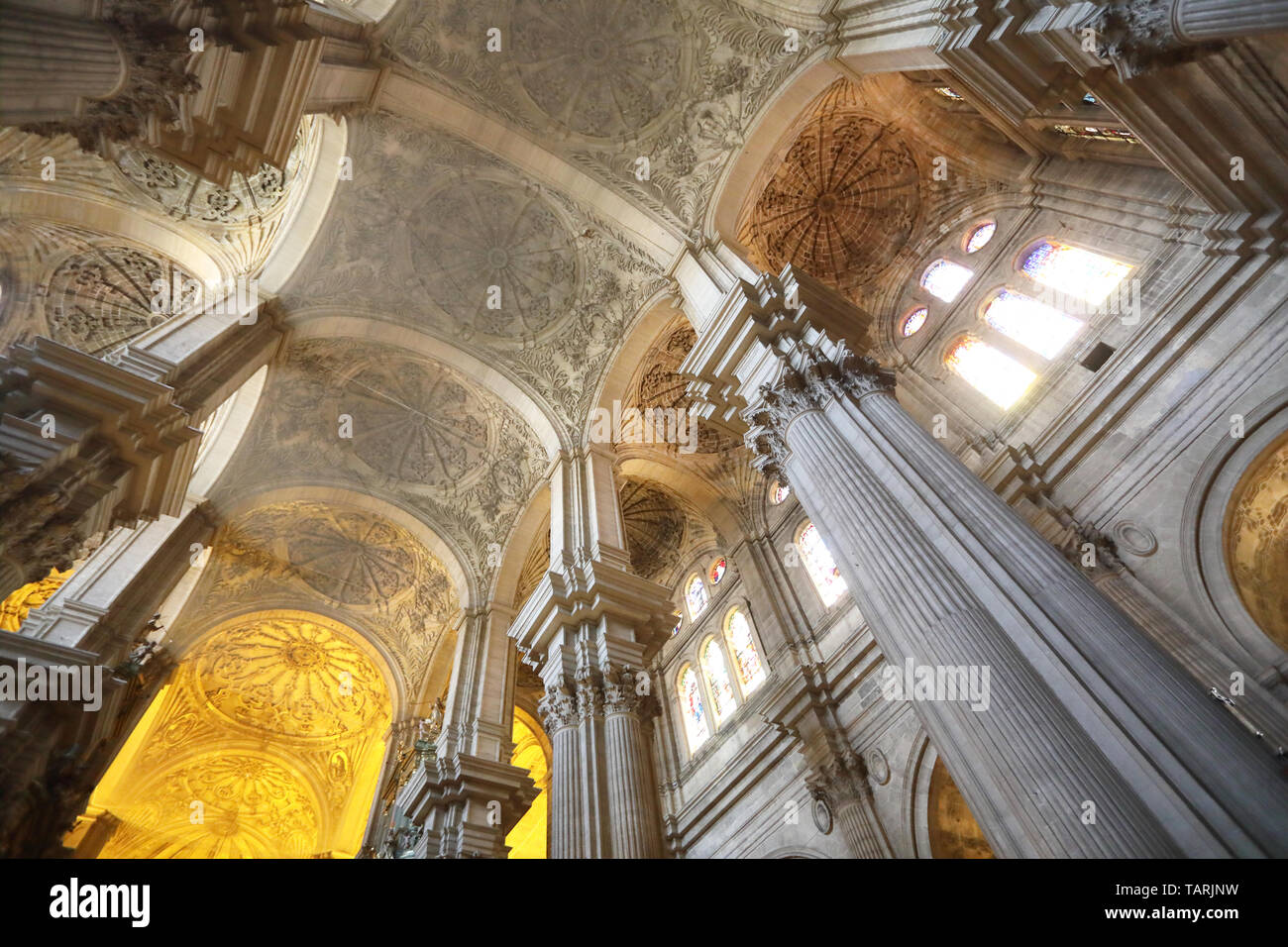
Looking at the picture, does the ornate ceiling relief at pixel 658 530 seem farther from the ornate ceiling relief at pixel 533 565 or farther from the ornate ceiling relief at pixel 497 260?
the ornate ceiling relief at pixel 497 260

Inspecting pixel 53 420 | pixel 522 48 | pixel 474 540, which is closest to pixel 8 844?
pixel 53 420

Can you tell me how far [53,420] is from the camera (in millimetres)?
5527

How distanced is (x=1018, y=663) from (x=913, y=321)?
919cm

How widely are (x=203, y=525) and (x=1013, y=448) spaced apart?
12.7 meters

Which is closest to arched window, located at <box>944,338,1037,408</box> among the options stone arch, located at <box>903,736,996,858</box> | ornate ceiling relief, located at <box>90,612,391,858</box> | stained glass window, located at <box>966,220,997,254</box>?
stained glass window, located at <box>966,220,997,254</box>

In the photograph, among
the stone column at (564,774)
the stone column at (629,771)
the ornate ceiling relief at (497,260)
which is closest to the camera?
the stone column at (629,771)

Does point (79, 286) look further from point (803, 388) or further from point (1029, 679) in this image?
point (1029, 679)

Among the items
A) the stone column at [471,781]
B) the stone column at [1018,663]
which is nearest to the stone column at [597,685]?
the stone column at [471,781]

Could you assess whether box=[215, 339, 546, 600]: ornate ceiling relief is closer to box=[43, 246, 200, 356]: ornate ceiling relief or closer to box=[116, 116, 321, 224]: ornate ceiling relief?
box=[43, 246, 200, 356]: ornate ceiling relief

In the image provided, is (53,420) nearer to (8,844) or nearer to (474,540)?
(8,844)

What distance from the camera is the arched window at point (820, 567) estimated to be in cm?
1082

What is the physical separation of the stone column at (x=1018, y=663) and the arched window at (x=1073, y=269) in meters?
5.09

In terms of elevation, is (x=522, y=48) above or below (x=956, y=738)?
above

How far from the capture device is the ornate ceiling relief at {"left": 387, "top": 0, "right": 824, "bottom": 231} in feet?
30.9
